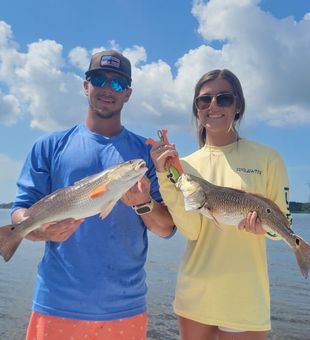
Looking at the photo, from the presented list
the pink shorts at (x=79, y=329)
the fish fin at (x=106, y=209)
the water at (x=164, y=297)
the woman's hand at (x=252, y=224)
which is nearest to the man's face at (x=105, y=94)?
the fish fin at (x=106, y=209)

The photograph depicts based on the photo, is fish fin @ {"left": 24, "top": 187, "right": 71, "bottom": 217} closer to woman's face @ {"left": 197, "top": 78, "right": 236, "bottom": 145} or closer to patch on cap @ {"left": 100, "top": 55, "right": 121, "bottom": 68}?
patch on cap @ {"left": 100, "top": 55, "right": 121, "bottom": 68}

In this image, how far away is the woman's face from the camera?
4980 mm

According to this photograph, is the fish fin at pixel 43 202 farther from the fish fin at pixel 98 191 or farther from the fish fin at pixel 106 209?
the fish fin at pixel 106 209

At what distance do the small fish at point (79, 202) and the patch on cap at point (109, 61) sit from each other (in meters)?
1.23

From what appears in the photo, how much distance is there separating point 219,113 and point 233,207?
44.5 inches

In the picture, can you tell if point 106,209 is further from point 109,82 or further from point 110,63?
point 110,63

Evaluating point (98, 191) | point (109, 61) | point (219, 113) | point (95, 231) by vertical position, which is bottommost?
point (95, 231)

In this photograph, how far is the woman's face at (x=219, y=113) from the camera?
16.3ft

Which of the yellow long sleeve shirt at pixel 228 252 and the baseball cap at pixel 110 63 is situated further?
the baseball cap at pixel 110 63

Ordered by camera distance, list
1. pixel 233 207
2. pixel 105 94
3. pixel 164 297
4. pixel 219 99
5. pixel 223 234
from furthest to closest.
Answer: pixel 164 297, pixel 219 99, pixel 105 94, pixel 223 234, pixel 233 207

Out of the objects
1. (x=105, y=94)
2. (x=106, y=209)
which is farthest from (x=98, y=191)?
(x=105, y=94)

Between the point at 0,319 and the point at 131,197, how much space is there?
10599 millimetres

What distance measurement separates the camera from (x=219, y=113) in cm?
499

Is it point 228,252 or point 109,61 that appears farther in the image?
point 109,61
